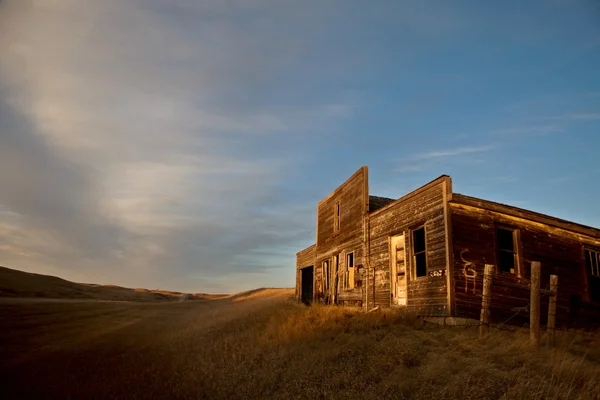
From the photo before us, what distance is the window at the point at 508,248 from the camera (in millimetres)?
12383

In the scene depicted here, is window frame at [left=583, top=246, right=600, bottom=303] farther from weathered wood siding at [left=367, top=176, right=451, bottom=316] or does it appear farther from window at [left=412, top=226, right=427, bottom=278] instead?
weathered wood siding at [left=367, top=176, right=451, bottom=316]

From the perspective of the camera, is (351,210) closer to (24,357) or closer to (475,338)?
(475,338)

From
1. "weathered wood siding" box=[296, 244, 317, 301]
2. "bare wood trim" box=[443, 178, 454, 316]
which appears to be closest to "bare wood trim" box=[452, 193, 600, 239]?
"bare wood trim" box=[443, 178, 454, 316]

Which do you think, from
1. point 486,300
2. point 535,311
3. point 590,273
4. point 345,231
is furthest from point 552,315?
point 345,231

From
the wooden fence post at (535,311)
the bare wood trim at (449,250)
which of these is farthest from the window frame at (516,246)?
the wooden fence post at (535,311)

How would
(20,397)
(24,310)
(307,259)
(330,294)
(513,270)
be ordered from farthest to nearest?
(307,259)
(24,310)
(330,294)
(513,270)
(20,397)

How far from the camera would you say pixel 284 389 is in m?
7.44

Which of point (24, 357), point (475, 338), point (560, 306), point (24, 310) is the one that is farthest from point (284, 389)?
point (24, 310)

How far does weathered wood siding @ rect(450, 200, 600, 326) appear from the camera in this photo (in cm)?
1108

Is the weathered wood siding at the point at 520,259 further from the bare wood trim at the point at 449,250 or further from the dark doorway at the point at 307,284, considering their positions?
the dark doorway at the point at 307,284

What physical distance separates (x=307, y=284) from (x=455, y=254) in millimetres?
16835

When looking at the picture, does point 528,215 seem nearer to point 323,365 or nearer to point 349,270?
point 349,270

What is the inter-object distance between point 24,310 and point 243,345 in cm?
1952

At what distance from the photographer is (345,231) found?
19000 mm
